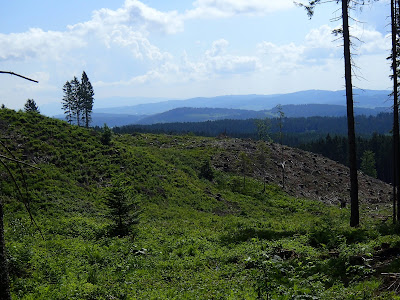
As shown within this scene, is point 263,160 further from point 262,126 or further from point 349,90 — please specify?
point 262,126

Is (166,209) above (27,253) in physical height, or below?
below

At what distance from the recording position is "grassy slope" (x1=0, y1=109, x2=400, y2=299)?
8.36 metres

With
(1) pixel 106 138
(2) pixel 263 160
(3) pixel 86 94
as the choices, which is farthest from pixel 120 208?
(3) pixel 86 94

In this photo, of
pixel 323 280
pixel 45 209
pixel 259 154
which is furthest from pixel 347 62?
pixel 259 154

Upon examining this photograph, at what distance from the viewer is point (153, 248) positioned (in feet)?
47.1

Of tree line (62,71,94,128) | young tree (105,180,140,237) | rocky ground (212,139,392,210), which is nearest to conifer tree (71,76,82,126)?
tree line (62,71,94,128)

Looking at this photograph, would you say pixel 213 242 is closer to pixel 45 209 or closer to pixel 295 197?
pixel 45 209

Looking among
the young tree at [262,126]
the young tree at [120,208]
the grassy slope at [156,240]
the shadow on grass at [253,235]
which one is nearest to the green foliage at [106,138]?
the grassy slope at [156,240]

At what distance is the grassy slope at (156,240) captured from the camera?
329 inches

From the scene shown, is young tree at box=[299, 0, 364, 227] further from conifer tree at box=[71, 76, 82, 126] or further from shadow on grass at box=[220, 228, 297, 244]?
conifer tree at box=[71, 76, 82, 126]

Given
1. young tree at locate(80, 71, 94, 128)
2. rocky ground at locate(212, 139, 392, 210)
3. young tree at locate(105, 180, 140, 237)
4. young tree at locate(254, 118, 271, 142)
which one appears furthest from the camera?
young tree at locate(254, 118, 271, 142)

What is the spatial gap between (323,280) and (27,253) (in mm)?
9639

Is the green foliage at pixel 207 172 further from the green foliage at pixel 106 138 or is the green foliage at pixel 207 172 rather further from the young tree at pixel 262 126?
the young tree at pixel 262 126

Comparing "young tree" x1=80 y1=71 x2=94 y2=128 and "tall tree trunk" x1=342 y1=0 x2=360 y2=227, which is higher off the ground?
"young tree" x1=80 y1=71 x2=94 y2=128
